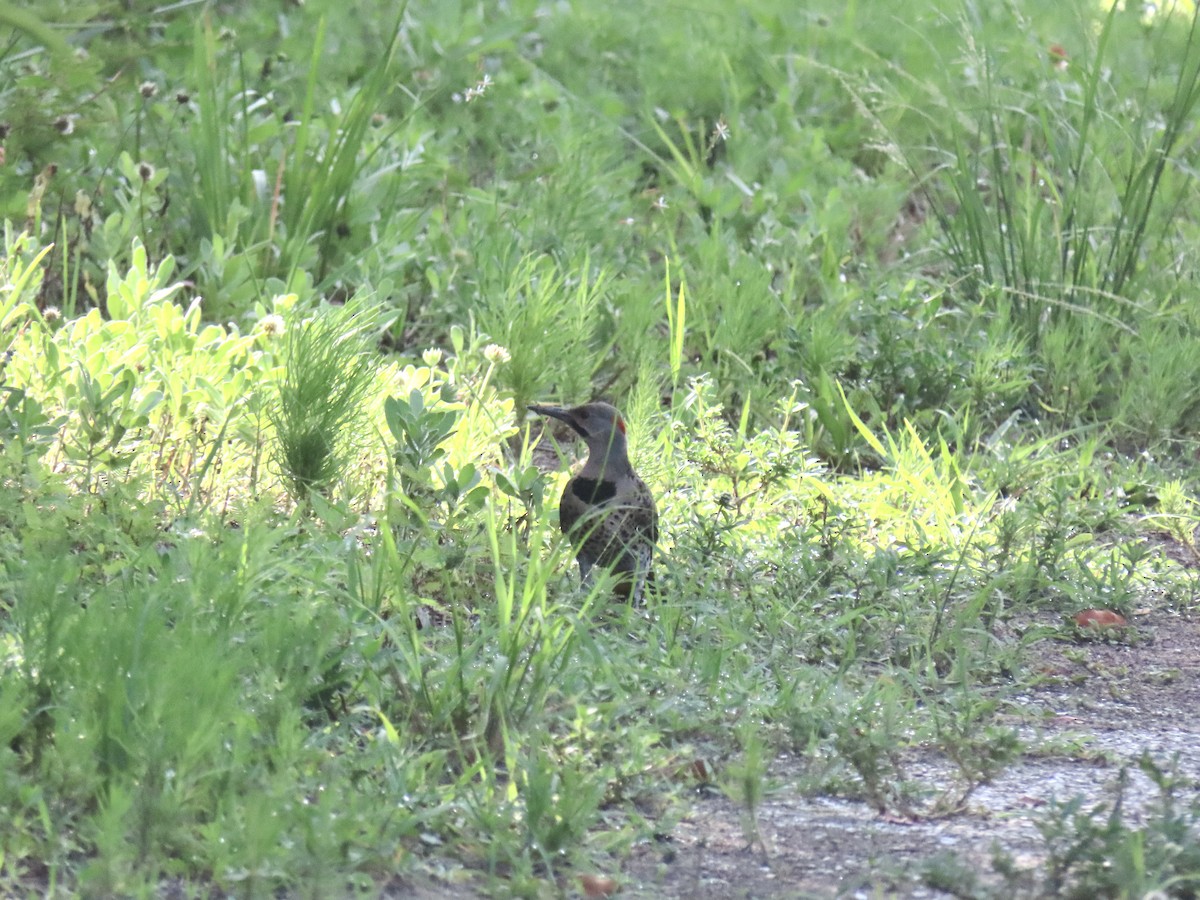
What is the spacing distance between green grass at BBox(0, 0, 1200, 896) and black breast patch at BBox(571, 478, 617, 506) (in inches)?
7.9

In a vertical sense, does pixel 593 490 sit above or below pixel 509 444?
above

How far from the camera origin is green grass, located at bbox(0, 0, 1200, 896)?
288 centimetres

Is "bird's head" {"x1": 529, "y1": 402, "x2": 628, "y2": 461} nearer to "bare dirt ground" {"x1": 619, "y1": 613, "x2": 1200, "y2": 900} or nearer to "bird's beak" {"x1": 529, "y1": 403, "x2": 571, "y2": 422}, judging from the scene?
"bird's beak" {"x1": 529, "y1": 403, "x2": 571, "y2": 422}

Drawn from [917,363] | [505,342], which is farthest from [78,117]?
[917,363]

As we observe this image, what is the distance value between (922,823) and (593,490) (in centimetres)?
144

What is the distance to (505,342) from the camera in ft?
17.5

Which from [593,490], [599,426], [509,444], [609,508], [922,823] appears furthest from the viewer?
[509,444]

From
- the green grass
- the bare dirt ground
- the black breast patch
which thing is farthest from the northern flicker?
the bare dirt ground

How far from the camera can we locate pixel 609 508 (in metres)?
4.07

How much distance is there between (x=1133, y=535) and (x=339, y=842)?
3.16 meters

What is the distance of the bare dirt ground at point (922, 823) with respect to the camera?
9.21 ft

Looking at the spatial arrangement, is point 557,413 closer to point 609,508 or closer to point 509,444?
point 609,508

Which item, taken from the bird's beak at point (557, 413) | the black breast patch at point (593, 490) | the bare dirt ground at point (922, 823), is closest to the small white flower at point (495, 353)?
the bird's beak at point (557, 413)

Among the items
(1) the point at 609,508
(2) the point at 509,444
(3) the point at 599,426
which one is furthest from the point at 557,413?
(2) the point at 509,444
